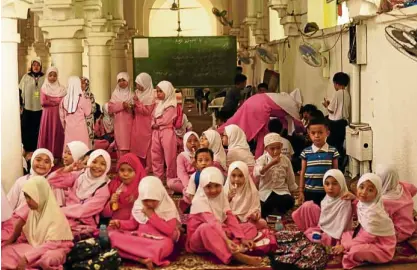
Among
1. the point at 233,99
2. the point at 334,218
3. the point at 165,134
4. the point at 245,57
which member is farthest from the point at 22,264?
the point at 245,57

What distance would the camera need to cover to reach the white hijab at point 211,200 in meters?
5.21

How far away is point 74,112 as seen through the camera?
29.4ft

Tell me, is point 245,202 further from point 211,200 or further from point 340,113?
point 340,113

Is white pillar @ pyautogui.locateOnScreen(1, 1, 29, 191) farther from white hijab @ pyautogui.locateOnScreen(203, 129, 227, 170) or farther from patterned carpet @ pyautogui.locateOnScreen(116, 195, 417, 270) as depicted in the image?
patterned carpet @ pyautogui.locateOnScreen(116, 195, 417, 270)

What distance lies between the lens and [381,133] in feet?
24.7

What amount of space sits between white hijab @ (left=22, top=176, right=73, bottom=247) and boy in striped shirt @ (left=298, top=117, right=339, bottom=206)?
225cm

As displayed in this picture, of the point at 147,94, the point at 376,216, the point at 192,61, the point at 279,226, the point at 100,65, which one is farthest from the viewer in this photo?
the point at 192,61

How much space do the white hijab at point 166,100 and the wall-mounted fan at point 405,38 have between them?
3367 mm

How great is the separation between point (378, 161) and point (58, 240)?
402 centimetres

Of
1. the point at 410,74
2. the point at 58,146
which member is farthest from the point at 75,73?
the point at 410,74

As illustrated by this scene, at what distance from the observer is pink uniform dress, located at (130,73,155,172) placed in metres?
9.16

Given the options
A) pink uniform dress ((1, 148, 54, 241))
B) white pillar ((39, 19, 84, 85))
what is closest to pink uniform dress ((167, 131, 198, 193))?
pink uniform dress ((1, 148, 54, 241))

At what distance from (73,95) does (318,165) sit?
153 inches

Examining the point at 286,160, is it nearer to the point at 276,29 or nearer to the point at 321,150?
the point at 321,150
